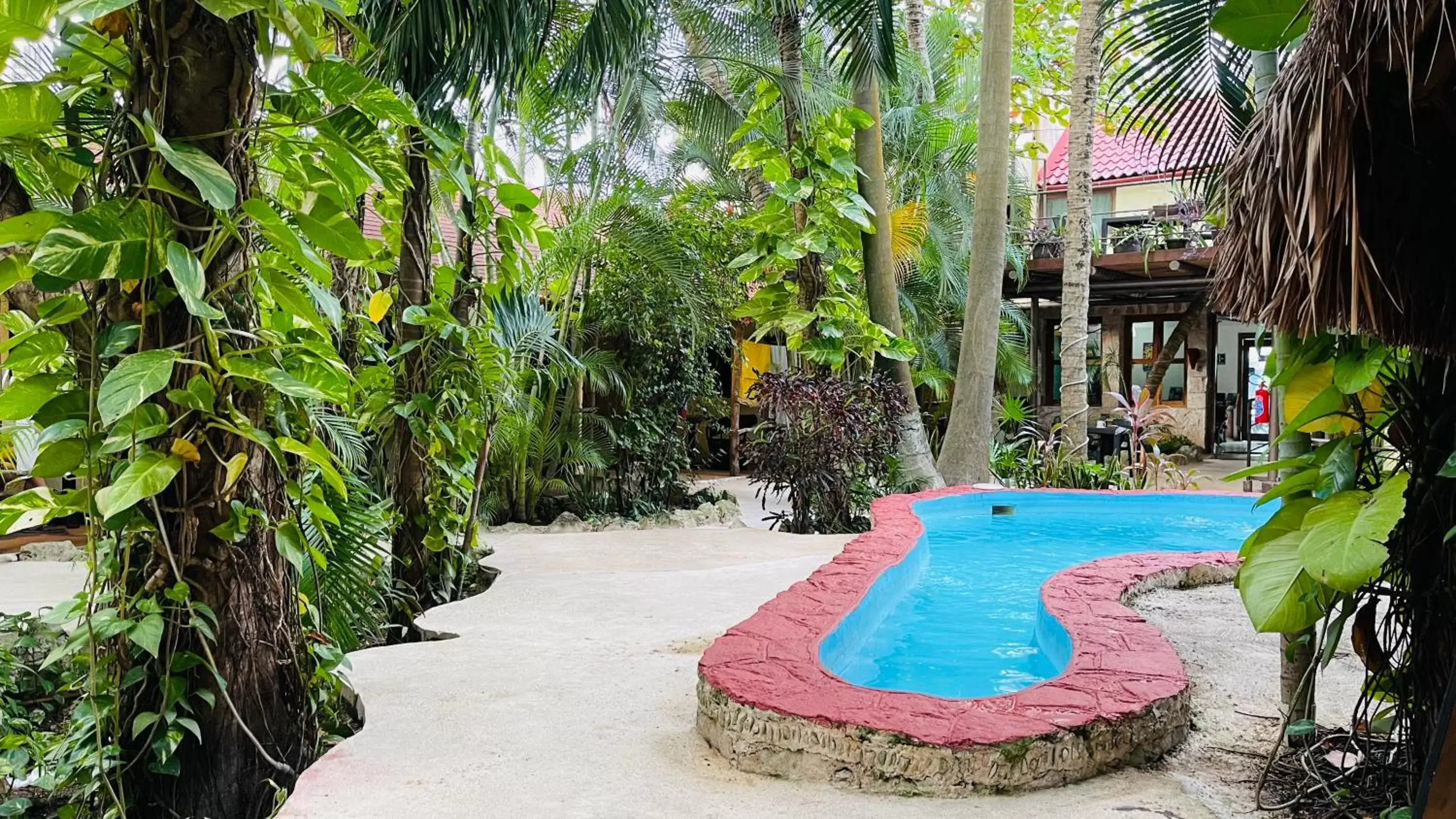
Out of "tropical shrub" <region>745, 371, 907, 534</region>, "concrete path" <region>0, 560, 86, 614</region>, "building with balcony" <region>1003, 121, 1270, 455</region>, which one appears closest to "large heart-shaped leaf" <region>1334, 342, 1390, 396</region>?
"concrete path" <region>0, 560, 86, 614</region>

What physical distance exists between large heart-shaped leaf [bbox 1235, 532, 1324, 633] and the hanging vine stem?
2320 mm

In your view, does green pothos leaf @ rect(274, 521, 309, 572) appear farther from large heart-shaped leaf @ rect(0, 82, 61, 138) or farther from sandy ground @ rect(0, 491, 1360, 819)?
large heart-shaped leaf @ rect(0, 82, 61, 138)

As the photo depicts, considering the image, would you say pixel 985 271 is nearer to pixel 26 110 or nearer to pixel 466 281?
pixel 466 281

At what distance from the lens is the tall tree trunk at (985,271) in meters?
8.91

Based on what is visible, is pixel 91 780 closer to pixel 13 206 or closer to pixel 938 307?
pixel 13 206

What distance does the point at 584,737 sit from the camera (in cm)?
288

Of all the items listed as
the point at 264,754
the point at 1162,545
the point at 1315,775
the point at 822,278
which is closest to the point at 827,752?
the point at 1315,775

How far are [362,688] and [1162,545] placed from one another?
21.0ft

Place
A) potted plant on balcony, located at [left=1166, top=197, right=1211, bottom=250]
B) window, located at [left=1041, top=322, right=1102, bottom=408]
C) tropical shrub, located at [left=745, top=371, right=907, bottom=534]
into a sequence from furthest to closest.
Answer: window, located at [left=1041, top=322, right=1102, bottom=408]
potted plant on balcony, located at [left=1166, top=197, right=1211, bottom=250]
tropical shrub, located at [left=745, top=371, right=907, bottom=534]

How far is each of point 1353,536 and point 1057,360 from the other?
49.0 ft

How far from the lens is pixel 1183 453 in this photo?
14.7 meters

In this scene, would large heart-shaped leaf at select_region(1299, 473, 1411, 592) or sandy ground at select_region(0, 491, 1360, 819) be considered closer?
large heart-shaped leaf at select_region(1299, 473, 1411, 592)

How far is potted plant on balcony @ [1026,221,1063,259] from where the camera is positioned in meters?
13.7

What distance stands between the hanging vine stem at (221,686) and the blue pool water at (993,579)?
69.4 inches
